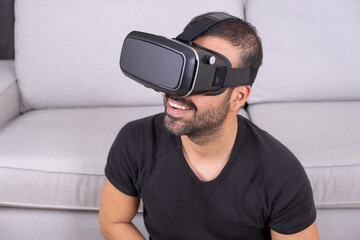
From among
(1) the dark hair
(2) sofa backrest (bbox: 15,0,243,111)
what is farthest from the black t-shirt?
(2) sofa backrest (bbox: 15,0,243,111)

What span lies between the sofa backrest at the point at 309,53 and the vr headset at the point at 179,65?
98 cm

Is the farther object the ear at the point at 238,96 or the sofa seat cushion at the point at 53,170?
the sofa seat cushion at the point at 53,170

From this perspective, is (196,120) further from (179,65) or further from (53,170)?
(53,170)

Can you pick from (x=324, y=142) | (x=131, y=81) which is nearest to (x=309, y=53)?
(x=324, y=142)

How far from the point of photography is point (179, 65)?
2.57 feet

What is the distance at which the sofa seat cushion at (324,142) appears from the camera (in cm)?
138

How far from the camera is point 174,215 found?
1.12 m

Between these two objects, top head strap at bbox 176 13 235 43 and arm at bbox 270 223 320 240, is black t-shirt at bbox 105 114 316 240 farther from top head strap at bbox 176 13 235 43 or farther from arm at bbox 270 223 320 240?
top head strap at bbox 176 13 235 43

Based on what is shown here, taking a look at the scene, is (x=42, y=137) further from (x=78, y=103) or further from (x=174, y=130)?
(x=174, y=130)

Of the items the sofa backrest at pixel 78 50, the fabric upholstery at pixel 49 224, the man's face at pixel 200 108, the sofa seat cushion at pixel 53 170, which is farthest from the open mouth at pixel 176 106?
the sofa backrest at pixel 78 50

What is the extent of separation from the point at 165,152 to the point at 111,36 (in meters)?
0.88

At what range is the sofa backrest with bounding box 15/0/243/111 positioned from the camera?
181 centimetres

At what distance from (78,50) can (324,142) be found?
1085mm

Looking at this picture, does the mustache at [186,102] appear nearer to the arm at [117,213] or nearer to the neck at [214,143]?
the neck at [214,143]
